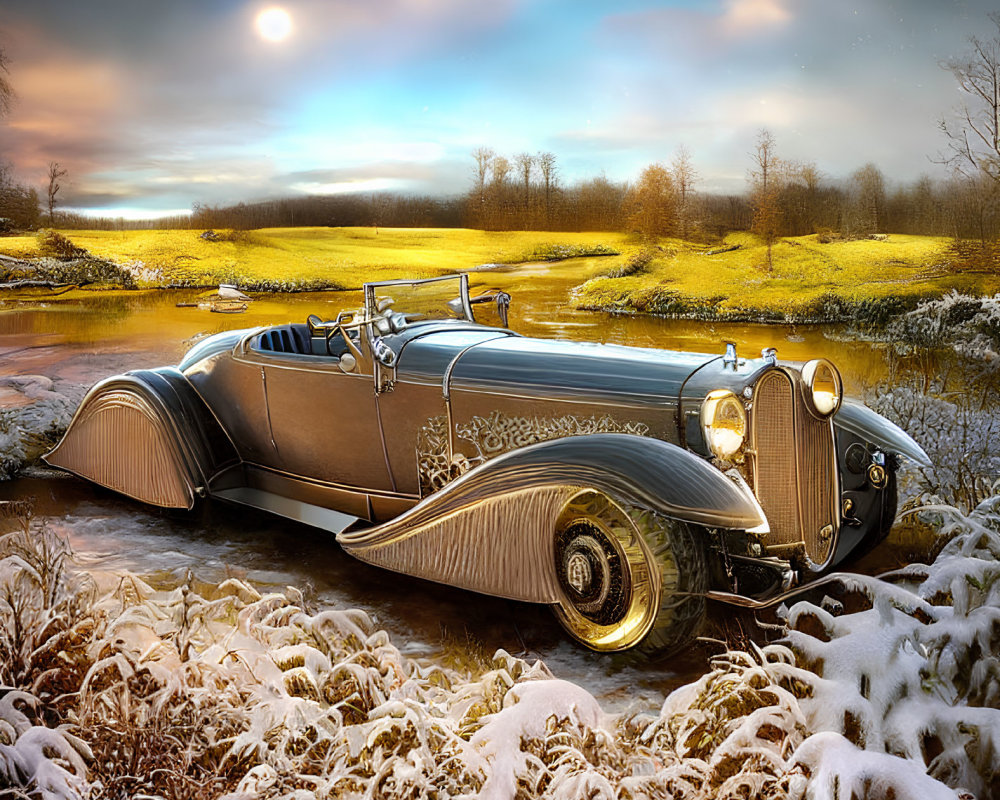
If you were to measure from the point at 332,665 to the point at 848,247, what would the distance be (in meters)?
2.95

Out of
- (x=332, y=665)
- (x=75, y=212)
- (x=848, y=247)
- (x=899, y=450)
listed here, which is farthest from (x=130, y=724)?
(x=848, y=247)

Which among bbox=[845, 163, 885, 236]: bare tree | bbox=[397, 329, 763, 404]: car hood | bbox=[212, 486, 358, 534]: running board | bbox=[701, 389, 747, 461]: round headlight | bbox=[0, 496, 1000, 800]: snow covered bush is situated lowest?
bbox=[0, 496, 1000, 800]: snow covered bush

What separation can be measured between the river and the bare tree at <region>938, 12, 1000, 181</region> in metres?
0.90

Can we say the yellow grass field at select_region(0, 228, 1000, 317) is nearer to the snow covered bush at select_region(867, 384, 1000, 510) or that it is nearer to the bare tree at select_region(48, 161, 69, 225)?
the bare tree at select_region(48, 161, 69, 225)

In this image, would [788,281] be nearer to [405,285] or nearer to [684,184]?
[684,184]

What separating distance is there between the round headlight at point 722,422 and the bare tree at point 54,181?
10.2 ft

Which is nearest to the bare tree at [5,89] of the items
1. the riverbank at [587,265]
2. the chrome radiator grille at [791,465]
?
the riverbank at [587,265]

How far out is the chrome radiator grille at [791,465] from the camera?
2.03 m

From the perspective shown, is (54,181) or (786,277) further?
(786,277)

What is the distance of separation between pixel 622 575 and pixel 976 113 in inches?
113

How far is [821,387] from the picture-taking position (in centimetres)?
207

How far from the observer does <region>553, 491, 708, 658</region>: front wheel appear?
1.85 meters

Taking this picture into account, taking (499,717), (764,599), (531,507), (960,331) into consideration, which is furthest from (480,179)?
(499,717)

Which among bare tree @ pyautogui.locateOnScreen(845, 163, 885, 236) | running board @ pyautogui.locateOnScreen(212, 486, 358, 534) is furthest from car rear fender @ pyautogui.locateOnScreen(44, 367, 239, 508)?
bare tree @ pyautogui.locateOnScreen(845, 163, 885, 236)
